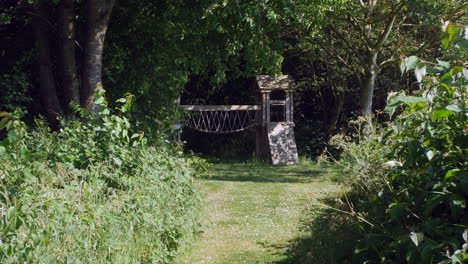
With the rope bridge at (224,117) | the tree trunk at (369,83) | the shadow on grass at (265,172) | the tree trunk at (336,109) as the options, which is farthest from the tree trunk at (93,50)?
the tree trunk at (336,109)

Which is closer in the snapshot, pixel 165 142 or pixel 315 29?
pixel 165 142

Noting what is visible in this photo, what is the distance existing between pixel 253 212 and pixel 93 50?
3281 millimetres

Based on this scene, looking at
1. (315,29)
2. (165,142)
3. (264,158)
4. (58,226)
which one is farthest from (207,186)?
(58,226)

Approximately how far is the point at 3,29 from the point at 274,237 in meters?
6.67

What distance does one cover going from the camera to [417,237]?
105 inches

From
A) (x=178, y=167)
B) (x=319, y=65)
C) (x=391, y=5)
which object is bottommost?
(x=178, y=167)

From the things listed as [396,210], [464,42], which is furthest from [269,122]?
[464,42]

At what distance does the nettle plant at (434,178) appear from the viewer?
2.55m

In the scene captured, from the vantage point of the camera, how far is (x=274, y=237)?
251 inches

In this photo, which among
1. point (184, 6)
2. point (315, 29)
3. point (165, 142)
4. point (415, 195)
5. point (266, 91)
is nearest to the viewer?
point (415, 195)

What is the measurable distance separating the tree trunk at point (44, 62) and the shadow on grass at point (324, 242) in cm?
496

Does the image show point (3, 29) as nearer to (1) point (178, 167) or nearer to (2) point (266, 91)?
(1) point (178, 167)

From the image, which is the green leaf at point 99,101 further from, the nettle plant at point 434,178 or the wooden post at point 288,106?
the wooden post at point 288,106

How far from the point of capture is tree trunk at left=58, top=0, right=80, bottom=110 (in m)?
8.38
